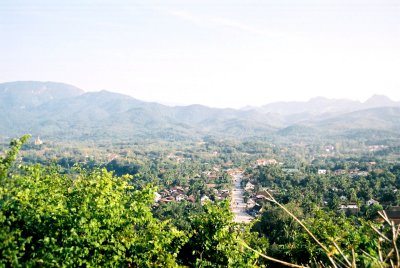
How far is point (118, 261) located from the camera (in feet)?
20.9

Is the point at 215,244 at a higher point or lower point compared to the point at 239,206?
higher

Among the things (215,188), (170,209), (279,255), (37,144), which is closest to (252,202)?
(215,188)

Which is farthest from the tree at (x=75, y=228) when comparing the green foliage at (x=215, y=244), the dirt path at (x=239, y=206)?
the dirt path at (x=239, y=206)

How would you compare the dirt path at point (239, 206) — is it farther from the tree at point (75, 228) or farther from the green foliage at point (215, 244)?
the tree at point (75, 228)

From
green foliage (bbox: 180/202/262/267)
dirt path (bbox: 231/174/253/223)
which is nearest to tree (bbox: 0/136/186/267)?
green foliage (bbox: 180/202/262/267)

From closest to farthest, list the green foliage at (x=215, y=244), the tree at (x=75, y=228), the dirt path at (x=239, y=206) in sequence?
the tree at (x=75, y=228) < the green foliage at (x=215, y=244) < the dirt path at (x=239, y=206)

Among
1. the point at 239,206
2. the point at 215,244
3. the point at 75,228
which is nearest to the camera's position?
the point at 75,228

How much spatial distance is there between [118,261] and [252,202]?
42.1 meters

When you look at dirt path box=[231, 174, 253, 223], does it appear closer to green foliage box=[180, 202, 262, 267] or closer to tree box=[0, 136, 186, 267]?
green foliage box=[180, 202, 262, 267]

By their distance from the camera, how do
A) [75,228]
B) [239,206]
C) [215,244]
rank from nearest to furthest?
1. [75,228]
2. [215,244]
3. [239,206]

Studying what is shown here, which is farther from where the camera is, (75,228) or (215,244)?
(215,244)

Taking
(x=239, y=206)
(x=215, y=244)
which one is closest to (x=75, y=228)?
(x=215, y=244)

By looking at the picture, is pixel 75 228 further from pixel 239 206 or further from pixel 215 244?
pixel 239 206

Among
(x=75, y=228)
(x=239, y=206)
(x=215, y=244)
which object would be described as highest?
(x=75, y=228)
